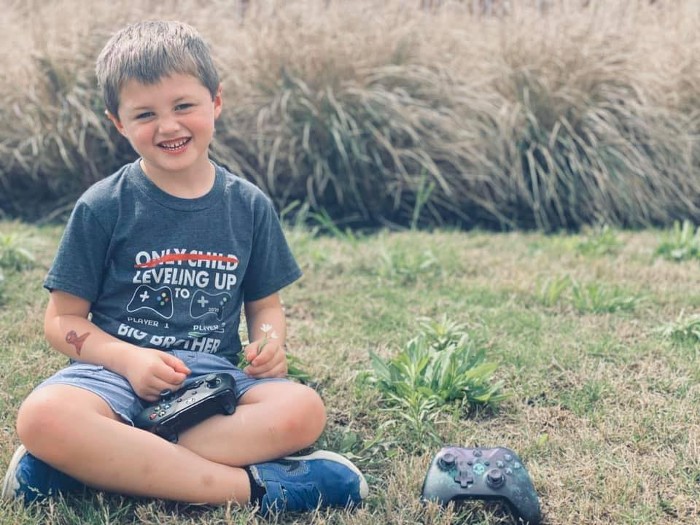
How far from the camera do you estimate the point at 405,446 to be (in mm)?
2514

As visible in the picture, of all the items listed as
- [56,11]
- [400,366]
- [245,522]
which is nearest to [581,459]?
[400,366]

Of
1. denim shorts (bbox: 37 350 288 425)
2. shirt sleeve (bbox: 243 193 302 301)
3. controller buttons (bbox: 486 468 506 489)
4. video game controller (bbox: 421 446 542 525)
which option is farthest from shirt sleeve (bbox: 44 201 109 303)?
controller buttons (bbox: 486 468 506 489)

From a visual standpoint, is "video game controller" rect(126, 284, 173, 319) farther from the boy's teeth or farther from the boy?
the boy's teeth

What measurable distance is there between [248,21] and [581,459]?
4114 mm

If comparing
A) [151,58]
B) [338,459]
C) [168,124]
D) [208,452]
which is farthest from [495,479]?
[151,58]

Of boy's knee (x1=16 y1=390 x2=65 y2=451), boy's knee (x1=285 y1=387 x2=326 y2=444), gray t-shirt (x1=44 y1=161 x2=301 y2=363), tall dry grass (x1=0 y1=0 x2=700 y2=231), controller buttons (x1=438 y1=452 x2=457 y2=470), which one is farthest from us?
tall dry grass (x1=0 y1=0 x2=700 y2=231)

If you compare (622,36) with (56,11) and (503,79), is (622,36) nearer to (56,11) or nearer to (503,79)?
(503,79)

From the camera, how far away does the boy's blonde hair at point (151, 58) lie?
2322 millimetres

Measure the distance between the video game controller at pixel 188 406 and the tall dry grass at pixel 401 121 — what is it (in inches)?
118

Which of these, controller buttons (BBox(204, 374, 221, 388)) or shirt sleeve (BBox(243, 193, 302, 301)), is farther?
shirt sleeve (BBox(243, 193, 302, 301))

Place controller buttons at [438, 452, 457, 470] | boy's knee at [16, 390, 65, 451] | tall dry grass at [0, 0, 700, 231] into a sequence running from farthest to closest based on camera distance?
tall dry grass at [0, 0, 700, 231], controller buttons at [438, 452, 457, 470], boy's knee at [16, 390, 65, 451]

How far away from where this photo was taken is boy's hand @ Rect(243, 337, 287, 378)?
2381 millimetres

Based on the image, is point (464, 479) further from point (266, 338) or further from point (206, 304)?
point (206, 304)

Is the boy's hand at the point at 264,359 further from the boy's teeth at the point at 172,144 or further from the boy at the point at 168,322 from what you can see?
the boy's teeth at the point at 172,144
